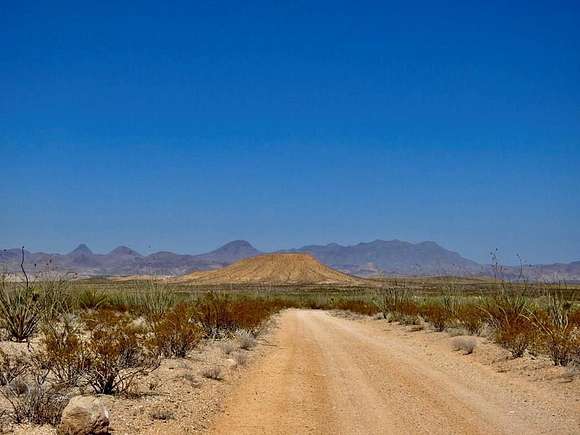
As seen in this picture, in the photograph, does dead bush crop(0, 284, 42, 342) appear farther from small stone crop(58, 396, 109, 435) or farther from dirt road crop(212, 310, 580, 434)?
small stone crop(58, 396, 109, 435)

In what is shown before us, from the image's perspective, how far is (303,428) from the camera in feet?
27.6

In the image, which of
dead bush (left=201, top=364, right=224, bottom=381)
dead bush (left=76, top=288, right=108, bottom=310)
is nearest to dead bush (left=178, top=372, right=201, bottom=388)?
dead bush (left=201, top=364, right=224, bottom=381)

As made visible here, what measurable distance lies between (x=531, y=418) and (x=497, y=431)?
1.23m

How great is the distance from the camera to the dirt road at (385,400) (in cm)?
853

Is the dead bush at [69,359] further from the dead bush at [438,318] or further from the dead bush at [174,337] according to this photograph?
the dead bush at [438,318]

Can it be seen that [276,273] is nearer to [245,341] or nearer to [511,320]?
[245,341]

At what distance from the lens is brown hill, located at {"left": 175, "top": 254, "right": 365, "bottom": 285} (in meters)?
155

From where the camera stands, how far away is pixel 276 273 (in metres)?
162

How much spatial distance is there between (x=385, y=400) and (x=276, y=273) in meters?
152

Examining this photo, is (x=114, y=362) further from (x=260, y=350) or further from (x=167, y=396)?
(x=260, y=350)

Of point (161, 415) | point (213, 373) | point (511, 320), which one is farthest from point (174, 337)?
point (511, 320)

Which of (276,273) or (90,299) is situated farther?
(276,273)

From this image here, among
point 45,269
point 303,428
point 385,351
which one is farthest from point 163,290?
point 303,428

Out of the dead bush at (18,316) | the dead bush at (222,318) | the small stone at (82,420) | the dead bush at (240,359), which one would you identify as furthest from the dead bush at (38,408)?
the dead bush at (222,318)
